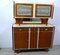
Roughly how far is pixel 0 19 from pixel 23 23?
698 mm

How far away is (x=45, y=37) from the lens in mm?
3709

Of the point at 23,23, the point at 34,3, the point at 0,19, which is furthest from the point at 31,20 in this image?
the point at 0,19

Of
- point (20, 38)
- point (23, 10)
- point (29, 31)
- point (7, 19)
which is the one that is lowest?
point (20, 38)

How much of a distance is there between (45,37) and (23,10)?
980 millimetres

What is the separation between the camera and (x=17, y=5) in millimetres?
3557

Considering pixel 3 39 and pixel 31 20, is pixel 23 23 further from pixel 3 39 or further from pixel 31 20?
pixel 3 39

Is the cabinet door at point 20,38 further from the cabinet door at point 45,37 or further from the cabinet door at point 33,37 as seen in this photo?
the cabinet door at point 45,37

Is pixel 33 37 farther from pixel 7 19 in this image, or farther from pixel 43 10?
pixel 7 19

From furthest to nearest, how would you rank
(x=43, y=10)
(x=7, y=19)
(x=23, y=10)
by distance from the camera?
1. (x=7, y=19)
2. (x=43, y=10)
3. (x=23, y=10)

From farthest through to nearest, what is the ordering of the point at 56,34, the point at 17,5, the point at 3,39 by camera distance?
1. the point at 56,34
2. the point at 3,39
3. the point at 17,5

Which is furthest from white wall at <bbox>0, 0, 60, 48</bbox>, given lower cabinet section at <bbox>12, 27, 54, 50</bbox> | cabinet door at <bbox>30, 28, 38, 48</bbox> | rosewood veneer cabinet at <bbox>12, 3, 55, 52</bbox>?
cabinet door at <bbox>30, 28, 38, 48</bbox>

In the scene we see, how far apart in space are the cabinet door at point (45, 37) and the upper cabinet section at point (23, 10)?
586 mm

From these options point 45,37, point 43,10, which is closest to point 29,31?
point 45,37

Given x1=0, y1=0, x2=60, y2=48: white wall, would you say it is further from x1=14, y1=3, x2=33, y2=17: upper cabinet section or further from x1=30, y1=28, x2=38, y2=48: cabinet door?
x1=30, y1=28, x2=38, y2=48: cabinet door
